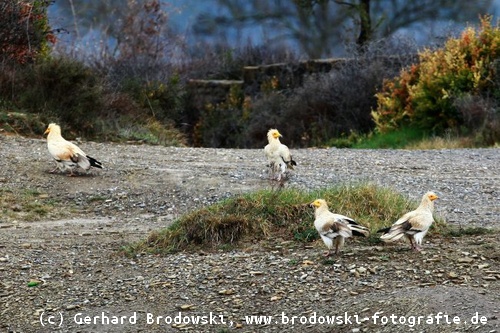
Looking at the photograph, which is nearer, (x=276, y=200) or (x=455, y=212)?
(x=276, y=200)

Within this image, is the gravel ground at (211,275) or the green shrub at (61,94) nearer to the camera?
the gravel ground at (211,275)

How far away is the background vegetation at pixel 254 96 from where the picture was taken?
16.3 m

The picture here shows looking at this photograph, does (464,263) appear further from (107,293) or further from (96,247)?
(96,247)

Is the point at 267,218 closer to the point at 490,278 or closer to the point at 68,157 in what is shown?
the point at 490,278

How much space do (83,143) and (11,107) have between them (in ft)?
6.32

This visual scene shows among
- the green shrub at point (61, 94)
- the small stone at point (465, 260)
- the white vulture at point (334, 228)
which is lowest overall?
the small stone at point (465, 260)

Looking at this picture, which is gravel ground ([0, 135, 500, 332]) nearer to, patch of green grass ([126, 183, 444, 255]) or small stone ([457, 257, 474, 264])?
small stone ([457, 257, 474, 264])

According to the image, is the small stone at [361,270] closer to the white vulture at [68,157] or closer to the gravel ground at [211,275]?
the gravel ground at [211,275]

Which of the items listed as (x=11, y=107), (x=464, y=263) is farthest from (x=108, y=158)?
(x=464, y=263)

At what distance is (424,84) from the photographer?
734 inches

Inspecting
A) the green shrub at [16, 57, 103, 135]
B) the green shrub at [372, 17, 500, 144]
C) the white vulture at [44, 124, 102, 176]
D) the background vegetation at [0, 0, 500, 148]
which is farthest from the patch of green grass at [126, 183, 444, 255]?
the green shrub at [372, 17, 500, 144]

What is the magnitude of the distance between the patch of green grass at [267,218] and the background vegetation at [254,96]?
7.13 m

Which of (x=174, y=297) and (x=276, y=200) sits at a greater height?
(x=276, y=200)

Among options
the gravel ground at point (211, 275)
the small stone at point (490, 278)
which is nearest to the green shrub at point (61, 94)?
the gravel ground at point (211, 275)
